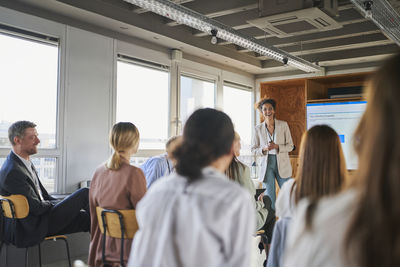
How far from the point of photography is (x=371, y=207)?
0.67 m

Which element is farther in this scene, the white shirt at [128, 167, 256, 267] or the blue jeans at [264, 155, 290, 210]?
the blue jeans at [264, 155, 290, 210]

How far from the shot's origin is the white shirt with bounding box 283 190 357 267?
0.71m

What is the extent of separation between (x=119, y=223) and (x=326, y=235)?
5.86 ft

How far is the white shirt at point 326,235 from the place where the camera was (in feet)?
2.32

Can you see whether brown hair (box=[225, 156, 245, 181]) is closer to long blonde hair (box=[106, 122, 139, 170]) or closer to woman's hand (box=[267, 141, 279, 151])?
long blonde hair (box=[106, 122, 139, 170])

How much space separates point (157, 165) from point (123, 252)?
3.44ft

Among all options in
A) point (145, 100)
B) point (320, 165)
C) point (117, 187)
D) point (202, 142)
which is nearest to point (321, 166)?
point (320, 165)

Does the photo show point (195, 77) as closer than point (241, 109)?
Yes

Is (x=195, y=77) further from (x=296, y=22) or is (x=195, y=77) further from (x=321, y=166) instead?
(x=321, y=166)

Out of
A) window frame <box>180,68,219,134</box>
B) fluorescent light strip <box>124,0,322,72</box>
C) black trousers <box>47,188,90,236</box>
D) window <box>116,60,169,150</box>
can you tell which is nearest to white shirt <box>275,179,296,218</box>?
black trousers <box>47,188,90,236</box>

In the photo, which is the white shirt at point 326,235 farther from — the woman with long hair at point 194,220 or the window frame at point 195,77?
the window frame at point 195,77

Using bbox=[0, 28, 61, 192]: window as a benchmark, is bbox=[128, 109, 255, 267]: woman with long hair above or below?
below

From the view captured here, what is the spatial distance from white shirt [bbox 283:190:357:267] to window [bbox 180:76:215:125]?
5511mm

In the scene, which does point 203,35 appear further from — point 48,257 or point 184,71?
point 48,257
